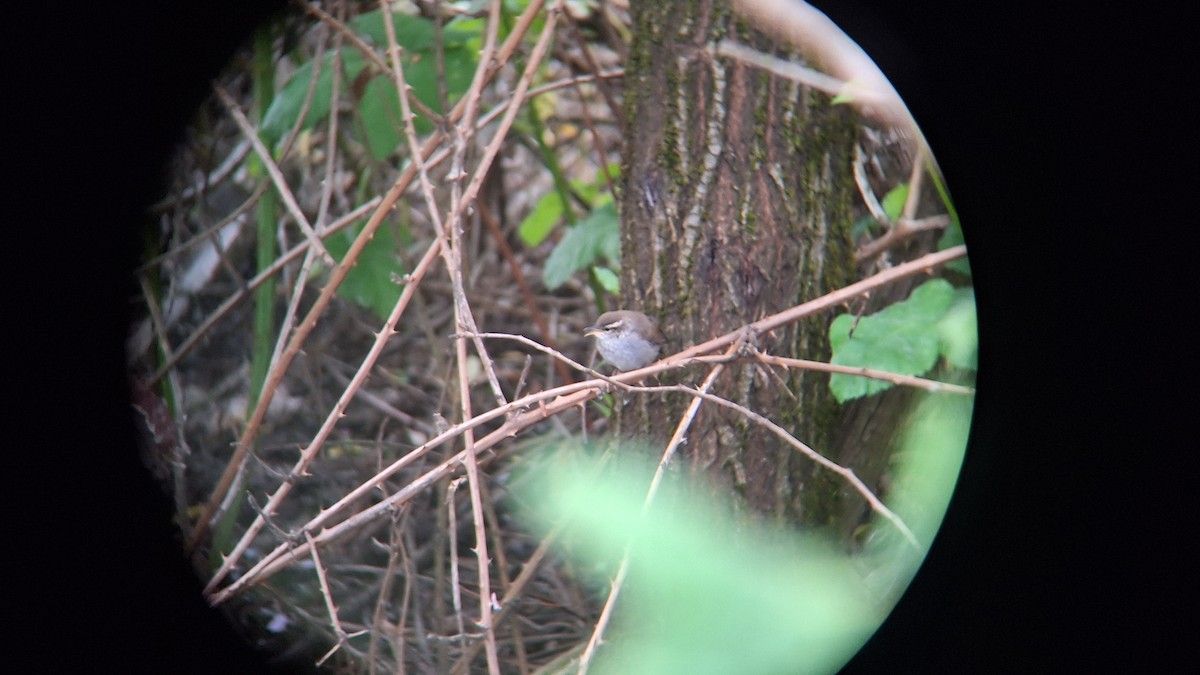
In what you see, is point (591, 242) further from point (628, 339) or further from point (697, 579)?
point (697, 579)

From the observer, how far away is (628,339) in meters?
0.81

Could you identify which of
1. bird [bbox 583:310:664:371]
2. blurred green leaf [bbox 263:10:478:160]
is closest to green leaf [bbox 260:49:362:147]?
blurred green leaf [bbox 263:10:478:160]

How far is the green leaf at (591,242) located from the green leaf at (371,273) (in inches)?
6.2

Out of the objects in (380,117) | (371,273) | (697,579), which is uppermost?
(380,117)

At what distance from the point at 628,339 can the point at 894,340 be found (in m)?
0.24

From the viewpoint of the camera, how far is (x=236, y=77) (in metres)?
0.84

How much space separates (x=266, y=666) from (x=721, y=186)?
0.67 m

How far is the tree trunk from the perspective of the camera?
0.78m

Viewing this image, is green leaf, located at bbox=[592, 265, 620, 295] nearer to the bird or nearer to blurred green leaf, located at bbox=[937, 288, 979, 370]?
the bird

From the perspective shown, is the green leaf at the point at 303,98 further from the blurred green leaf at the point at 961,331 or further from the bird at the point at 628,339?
the blurred green leaf at the point at 961,331

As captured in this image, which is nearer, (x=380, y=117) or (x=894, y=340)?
(x=894, y=340)

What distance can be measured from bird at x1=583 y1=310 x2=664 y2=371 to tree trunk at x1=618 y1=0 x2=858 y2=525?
1cm

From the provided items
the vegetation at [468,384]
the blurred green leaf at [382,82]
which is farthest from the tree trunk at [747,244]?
the blurred green leaf at [382,82]

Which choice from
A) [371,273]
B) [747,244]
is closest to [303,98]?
[371,273]
